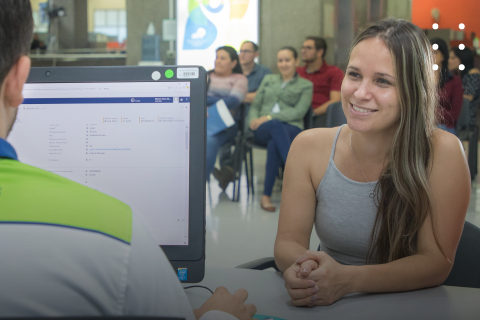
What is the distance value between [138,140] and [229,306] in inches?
12.8

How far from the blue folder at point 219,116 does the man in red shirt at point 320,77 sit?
1219 millimetres

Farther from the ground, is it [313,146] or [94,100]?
[94,100]

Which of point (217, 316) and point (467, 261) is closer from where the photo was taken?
point (217, 316)

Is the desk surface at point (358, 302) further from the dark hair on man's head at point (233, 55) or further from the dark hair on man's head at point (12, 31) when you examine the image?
the dark hair on man's head at point (233, 55)

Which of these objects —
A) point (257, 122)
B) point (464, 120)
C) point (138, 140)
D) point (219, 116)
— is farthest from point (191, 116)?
point (464, 120)

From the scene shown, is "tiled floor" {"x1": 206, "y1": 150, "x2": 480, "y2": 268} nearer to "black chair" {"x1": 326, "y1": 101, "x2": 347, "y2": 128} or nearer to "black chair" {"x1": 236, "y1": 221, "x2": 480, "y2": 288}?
"black chair" {"x1": 326, "y1": 101, "x2": 347, "y2": 128}

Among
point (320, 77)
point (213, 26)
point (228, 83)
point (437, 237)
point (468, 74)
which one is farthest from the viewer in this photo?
point (213, 26)

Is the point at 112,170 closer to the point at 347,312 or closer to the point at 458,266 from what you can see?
the point at 347,312

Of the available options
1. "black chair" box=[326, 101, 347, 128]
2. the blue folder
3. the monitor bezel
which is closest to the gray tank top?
the monitor bezel

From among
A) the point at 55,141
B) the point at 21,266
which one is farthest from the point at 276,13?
the point at 21,266

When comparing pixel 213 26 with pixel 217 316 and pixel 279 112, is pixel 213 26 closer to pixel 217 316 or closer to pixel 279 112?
pixel 279 112

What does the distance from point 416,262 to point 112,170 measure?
0.63 meters

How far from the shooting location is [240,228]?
3023mm

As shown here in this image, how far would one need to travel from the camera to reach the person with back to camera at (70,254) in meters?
0.35
